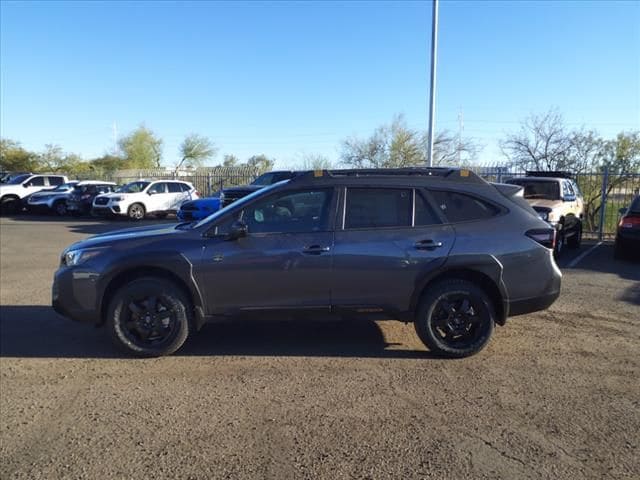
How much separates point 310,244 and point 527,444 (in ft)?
7.90

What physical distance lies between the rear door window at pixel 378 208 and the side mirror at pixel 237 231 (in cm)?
97

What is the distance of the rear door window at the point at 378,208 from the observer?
4.75 metres

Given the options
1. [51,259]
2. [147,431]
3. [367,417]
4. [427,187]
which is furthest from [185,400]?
[51,259]

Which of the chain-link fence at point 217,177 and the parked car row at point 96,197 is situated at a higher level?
the chain-link fence at point 217,177

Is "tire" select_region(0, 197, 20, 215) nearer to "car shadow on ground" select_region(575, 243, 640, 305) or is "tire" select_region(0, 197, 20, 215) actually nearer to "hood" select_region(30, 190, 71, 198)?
"hood" select_region(30, 190, 71, 198)

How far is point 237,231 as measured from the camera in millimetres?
4609

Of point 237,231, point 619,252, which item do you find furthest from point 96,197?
point 619,252

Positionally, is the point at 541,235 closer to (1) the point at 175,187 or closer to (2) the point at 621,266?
(2) the point at 621,266

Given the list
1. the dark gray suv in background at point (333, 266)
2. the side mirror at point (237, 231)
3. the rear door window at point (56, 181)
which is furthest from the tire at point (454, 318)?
the rear door window at point (56, 181)

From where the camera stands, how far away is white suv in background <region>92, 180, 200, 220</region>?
21.0 metres

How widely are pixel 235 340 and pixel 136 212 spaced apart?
17487mm

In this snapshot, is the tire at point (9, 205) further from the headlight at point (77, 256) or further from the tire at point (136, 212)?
the headlight at point (77, 256)

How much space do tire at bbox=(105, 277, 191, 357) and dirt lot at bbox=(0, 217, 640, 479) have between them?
0.18m

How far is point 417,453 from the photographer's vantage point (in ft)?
10.3
